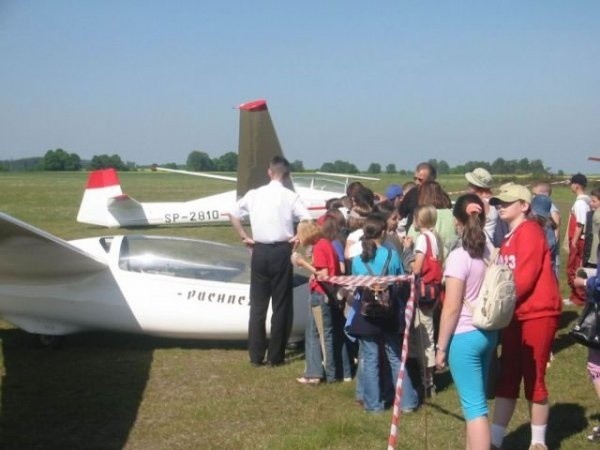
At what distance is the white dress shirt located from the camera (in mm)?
6402

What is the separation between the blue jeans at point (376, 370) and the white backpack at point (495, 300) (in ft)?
4.64

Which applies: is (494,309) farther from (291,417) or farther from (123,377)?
(123,377)

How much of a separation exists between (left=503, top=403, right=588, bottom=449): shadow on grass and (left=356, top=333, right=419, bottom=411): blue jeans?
766mm

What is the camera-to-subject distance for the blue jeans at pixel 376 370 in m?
5.15

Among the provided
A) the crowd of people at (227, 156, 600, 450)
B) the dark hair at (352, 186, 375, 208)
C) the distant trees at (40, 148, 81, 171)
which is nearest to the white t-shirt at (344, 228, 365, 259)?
the crowd of people at (227, 156, 600, 450)

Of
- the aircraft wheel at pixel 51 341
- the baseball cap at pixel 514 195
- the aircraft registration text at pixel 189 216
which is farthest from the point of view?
the aircraft registration text at pixel 189 216

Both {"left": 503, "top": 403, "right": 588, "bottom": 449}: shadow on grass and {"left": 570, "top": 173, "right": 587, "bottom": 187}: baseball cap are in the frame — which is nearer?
{"left": 503, "top": 403, "right": 588, "bottom": 449}: shadow on grass

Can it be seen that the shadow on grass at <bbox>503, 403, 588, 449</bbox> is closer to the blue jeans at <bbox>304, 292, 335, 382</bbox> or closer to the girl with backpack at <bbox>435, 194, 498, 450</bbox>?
the girl with backpack at <bbox>435, 194, 498, 450</bbox>

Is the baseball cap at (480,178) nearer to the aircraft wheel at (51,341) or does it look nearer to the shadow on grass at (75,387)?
the shadow on grass at (75,387)

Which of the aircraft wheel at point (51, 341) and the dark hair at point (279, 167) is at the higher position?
the dark hair at point (279, 167)

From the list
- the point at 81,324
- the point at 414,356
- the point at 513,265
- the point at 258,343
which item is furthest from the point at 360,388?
the point at 81,324

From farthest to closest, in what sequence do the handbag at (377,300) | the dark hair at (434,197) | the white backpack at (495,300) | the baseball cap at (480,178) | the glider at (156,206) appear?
1. the glider at (156,206)
2. the dark hair at (434,197)
3. the baseball cap at (480,178)
4. the handbag at (377,300)
5. the white backpack at (495,300)

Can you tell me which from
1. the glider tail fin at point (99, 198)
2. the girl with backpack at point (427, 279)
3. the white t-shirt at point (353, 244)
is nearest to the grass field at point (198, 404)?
the girl with backpack at point (427, 279)

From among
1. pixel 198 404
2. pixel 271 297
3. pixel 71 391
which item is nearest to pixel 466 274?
pixel 198 404
